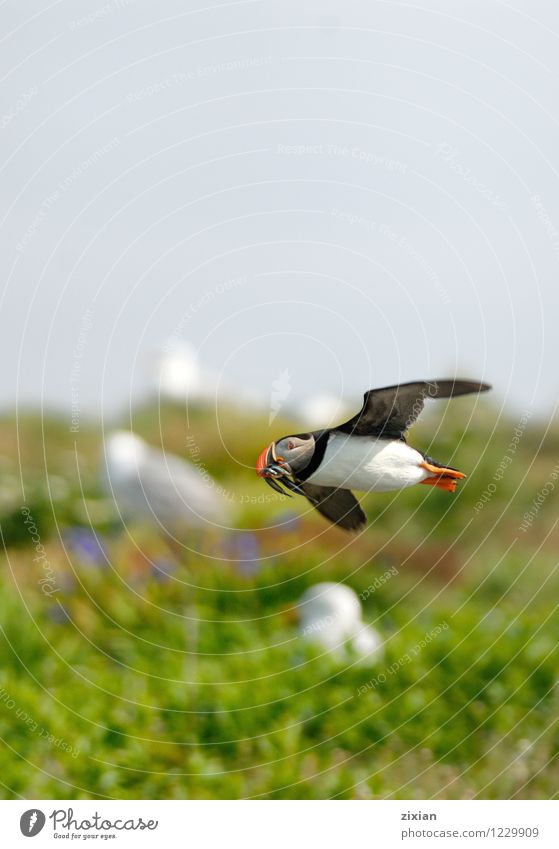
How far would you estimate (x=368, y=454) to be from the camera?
2.83ft

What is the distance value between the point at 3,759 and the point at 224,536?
1510mm

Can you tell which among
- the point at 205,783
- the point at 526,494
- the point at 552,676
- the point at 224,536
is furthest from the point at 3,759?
the point at 526,494

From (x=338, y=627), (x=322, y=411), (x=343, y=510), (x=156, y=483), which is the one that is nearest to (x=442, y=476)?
(x=343, y=510)

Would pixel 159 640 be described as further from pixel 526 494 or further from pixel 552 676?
pixel 526 494

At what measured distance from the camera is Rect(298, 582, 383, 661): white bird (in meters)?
3.86

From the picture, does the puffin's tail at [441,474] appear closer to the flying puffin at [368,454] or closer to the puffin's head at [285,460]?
the flying puffin at [368,454]

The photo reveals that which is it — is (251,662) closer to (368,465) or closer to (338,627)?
(338,627)

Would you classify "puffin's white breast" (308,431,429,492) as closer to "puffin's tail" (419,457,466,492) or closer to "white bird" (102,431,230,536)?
"puffin's tail" (419,457,466,492)

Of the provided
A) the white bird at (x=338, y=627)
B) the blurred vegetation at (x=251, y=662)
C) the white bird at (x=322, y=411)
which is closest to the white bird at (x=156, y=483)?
the blurred vegetation at (x=251, y=662)

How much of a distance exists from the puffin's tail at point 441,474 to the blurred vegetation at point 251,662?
1.70 metres

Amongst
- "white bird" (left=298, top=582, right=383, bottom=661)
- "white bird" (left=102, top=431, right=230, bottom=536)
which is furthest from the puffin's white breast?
"white bird" (left=298, top=582, right=383, bottom=661)

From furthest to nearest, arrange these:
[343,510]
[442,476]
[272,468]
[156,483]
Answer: [156,483], [343,510], [442,476], [272,468]

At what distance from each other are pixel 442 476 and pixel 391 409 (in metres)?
0.07

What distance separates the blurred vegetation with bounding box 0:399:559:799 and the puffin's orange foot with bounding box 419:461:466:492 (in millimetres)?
1701
